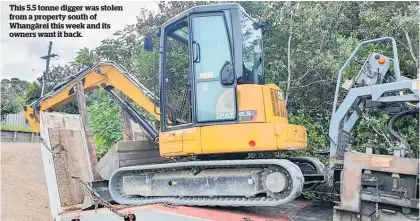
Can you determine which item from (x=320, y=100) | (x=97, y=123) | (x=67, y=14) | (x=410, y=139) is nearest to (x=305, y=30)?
(x=320, y=100)

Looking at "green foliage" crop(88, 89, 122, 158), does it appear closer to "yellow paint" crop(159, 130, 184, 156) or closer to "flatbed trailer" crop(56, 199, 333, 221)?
"flatbed trailer" crop(56, 199, 333, 221)

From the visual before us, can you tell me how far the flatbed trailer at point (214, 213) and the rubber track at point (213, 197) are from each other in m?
0.11

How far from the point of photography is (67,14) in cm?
546

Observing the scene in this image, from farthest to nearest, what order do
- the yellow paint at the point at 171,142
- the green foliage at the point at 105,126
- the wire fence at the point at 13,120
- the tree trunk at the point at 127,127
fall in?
the wire fence at the point at 13,120, the green foliage at the point at 105,126, the tree trunk at the point at 127,127, the yellow paint at the point at 171,142

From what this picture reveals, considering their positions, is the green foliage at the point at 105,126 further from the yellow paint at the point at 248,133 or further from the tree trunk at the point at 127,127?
the yellow paint at the point at 248,133

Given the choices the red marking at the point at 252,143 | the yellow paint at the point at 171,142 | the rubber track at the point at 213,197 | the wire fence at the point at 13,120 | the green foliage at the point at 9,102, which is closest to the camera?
the rubber track at the point at 213,197

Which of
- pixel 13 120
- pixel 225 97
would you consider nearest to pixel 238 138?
pixel 225 97

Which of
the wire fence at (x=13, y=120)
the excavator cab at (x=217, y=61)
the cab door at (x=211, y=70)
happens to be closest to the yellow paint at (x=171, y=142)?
the excavator cab at (x=217, y=61)

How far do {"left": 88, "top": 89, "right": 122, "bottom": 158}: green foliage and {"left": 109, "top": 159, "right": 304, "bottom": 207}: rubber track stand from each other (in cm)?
513

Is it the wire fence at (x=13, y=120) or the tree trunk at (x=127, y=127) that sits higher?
the tree trunk at (x=127, y=127)

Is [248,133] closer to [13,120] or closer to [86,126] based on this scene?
[86,126]

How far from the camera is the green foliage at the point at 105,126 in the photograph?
33.3 feet

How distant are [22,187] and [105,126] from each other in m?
2.56

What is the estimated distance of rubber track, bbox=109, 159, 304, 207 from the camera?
3.82 metres
